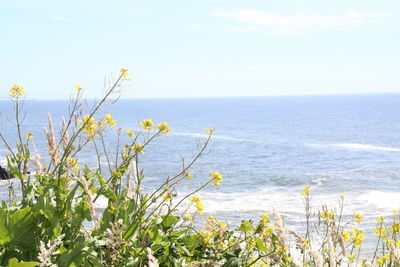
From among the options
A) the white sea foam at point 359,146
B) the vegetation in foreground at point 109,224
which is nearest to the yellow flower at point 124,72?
the vegetation in foreground at point 109,224

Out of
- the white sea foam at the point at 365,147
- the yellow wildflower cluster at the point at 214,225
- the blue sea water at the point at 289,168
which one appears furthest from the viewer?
the white sea foam at the point at 365,147

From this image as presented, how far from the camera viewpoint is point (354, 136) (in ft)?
225

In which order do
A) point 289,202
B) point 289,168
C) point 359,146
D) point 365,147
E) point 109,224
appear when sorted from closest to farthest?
1. point 109,224
2. point 289,202
3. point 289,168
4. point 365,147
5. point 359,146

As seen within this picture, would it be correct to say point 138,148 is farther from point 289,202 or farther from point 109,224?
point 289,202

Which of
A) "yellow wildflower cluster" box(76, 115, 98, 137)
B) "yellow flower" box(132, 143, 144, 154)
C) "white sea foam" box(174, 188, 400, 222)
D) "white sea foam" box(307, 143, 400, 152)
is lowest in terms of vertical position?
"white sea foam" box(307, 143, 400, 152)

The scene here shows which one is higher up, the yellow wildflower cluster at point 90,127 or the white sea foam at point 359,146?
the yellow wildflower cluster at point 90,127

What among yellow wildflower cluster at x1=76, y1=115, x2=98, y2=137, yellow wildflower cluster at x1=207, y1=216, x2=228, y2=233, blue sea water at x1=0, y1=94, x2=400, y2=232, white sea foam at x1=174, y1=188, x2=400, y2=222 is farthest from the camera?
blue sea water at x1=0, y1=94, x2=400, y2=232

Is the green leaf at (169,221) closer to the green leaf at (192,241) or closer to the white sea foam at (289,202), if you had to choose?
the green leaf at (192,241)

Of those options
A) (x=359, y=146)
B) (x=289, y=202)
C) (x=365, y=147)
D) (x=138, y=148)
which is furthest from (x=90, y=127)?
(x=359, y=146)

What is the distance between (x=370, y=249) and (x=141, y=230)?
1363 centimetres

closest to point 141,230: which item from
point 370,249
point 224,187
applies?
point 370,249

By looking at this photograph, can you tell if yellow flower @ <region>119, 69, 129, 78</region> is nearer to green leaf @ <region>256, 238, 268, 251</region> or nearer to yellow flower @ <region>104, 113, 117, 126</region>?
yellow flower @ <region>104, 113, 117, 126</region>

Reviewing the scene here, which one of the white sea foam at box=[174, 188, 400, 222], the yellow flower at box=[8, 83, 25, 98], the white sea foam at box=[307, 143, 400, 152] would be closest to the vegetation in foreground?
the yellow flower at box=[8, 83, 25, 98]

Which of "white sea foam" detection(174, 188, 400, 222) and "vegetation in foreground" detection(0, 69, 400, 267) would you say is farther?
"white sea foam" detection(174, 188, 400, 222)
